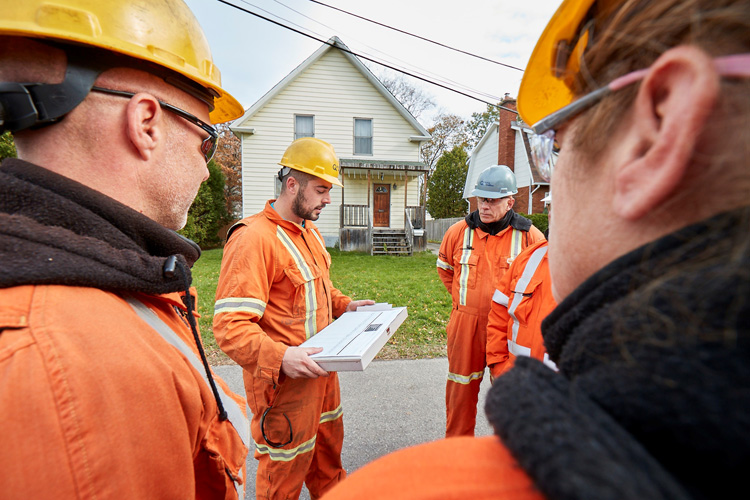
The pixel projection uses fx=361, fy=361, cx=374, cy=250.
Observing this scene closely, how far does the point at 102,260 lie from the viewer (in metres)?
0.82

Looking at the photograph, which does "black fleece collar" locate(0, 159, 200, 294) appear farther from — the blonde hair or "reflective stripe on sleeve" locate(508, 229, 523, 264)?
"reflective stripe on sleeve" locate(508, 229, 523, 264)

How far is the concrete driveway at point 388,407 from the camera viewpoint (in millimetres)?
3090

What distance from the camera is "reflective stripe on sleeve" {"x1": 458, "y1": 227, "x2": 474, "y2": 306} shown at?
11.9 ft

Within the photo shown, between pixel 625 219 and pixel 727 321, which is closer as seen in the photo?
pixel 727 321

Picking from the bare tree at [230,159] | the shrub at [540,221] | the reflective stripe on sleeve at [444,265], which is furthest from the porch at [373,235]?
the bare tree at [230,159]

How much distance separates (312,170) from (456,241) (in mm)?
1872

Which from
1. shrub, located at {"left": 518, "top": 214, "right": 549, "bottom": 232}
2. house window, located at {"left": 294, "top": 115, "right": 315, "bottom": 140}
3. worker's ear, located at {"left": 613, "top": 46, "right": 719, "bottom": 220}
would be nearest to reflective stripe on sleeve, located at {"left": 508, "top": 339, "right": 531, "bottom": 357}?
worker's ear, located at {"left": 613, "top": 46, "right": 719, "bottom": 220}

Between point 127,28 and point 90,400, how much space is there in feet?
3.00

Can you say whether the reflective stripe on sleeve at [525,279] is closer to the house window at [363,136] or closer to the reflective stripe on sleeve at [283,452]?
the reflective stripe on sleeve at [283,452]

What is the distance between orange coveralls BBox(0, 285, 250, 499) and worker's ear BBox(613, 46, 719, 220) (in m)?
0.96

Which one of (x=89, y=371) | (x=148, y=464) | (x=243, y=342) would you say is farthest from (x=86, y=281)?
(x=243, y=342)

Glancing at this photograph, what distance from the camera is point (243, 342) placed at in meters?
2.05

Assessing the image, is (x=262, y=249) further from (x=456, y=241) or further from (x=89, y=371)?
(x=456, y=241)

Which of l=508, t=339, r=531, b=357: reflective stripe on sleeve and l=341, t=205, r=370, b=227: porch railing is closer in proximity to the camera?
l=508, t=339, r=531, b=357: reflective stripe on sleeve
